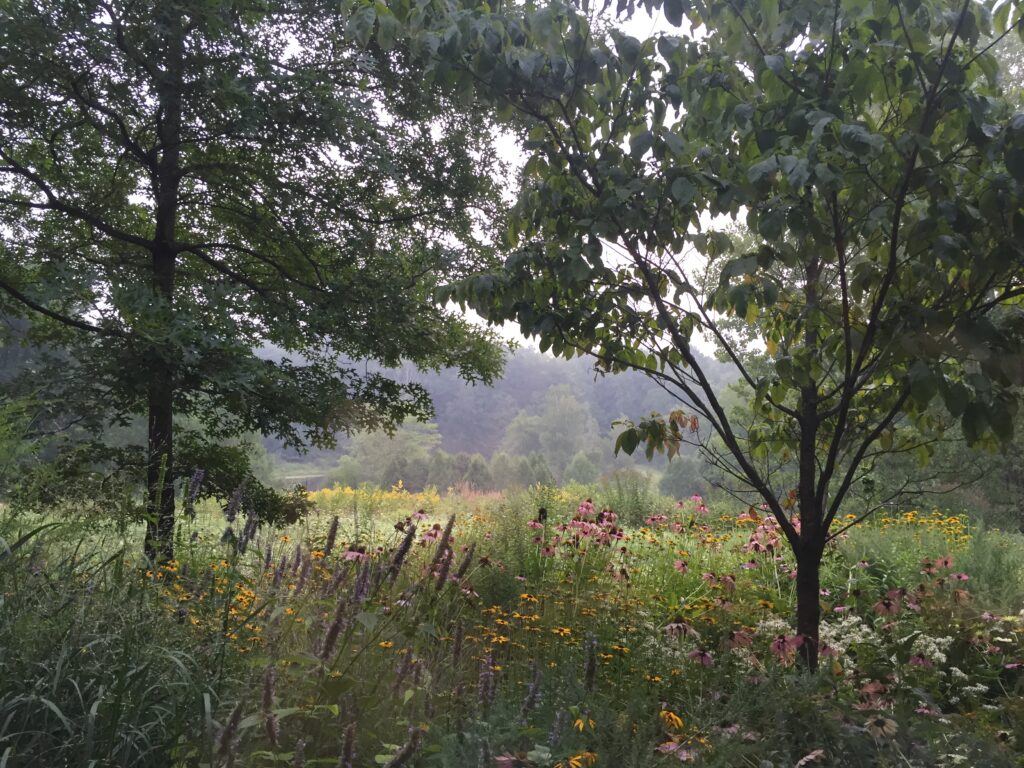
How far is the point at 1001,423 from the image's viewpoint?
7.10 feet

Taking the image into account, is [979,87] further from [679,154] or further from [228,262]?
[228,262]

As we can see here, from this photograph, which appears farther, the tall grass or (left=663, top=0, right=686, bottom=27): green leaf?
(left=663, top=0, right=686, bottom=27): green leaf

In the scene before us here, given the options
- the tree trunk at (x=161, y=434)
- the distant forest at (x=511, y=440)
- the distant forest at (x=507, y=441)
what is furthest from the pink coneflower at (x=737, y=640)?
the distant forest at (x=511, y=440)

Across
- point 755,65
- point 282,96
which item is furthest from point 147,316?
point 755,65

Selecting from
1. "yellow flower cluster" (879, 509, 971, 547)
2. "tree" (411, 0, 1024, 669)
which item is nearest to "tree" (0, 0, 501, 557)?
"tree" (411, 0, 1024, 669)

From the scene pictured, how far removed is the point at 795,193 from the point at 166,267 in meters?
5.30

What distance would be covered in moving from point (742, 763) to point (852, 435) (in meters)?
1.48

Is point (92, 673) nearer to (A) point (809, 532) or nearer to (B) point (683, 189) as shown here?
(B) point (683, 189)

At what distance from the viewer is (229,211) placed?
6.58 meters

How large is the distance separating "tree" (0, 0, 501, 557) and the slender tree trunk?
0.02m

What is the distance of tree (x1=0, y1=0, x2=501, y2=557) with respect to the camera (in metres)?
4.91

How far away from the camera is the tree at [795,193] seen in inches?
84.2

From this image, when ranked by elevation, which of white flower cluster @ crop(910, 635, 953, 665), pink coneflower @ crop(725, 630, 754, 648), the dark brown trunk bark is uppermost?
the dark brown trunk bark

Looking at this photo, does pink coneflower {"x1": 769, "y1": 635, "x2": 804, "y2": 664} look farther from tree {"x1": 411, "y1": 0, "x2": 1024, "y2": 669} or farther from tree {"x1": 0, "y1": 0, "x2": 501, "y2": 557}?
tree {"x1": 0, "y1": 0, "x2": 501, "y2": 557}
